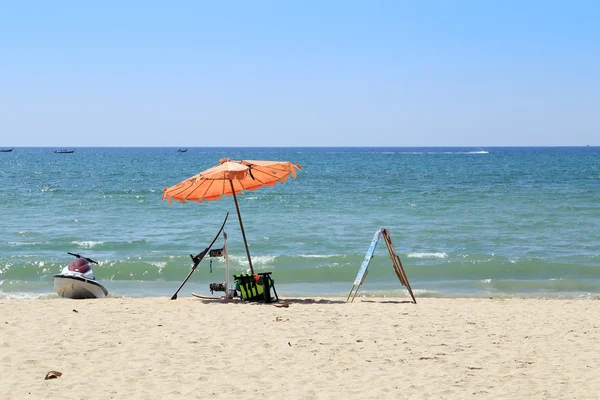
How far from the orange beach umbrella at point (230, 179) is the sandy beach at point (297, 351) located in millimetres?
1958

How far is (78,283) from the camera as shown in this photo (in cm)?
1234

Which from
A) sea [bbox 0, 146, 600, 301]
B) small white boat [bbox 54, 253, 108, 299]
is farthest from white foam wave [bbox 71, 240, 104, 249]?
small white boat [bbox 54, 253, 108, 299]

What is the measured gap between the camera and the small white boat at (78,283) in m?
12.3

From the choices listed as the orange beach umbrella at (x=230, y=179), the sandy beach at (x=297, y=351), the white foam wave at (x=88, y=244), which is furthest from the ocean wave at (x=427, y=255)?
the white foam wave at (x=88, y=244)

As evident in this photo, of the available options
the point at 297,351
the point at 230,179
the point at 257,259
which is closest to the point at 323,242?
the point at 257,259

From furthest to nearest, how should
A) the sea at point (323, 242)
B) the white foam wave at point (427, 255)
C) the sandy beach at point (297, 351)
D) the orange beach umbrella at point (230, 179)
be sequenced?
the white foam wave at point (427, 255) < the sea at point (323, 242) < the orange beach umbrella at point (230, 179) < the sandy beach at point (297, 351)

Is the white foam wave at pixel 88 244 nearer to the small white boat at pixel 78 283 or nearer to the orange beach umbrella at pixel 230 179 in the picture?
the small white boat at pixel 78 283

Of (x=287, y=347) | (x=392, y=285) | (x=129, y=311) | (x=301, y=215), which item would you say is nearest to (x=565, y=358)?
(x=287, y=347)

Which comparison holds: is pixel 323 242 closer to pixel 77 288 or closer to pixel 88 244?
pixel 88 244

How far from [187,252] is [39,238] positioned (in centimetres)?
545

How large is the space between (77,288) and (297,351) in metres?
5.84

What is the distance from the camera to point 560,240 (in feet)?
67.1

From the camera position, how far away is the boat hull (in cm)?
1233

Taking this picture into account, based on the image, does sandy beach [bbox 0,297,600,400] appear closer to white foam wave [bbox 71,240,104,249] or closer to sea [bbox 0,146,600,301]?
sea [bbox 0,146,600,301]
